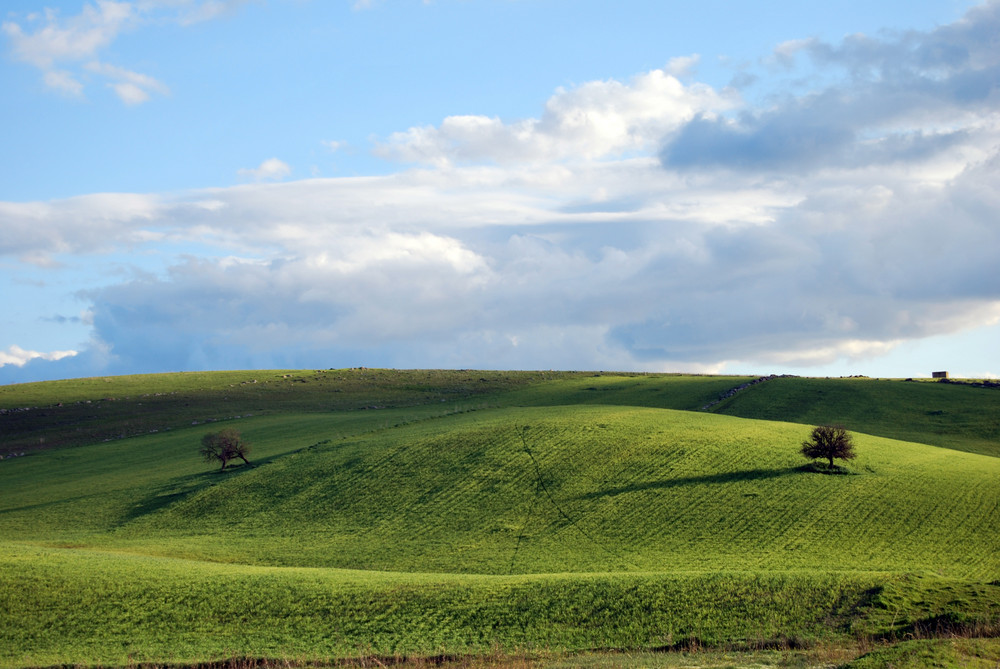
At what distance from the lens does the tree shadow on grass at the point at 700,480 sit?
44844 millimetres

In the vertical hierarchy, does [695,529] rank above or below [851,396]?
below

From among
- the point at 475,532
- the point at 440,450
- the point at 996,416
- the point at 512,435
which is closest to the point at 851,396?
the point at 996,416

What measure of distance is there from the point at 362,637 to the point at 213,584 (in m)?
7.60

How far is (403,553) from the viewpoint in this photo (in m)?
37.6

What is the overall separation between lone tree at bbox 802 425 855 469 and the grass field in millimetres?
1061

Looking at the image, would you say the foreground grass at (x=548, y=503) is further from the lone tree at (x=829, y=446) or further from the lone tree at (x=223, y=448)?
the lone tree at (x=223, y=448)

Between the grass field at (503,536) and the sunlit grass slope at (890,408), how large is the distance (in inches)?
23.0

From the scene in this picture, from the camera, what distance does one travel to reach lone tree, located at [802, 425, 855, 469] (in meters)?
47.8

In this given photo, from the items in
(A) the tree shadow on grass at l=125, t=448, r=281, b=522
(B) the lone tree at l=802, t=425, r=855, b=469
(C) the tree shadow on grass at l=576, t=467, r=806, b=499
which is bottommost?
(A) the tree shadow on grass at l=125, t=448, r=281, b=522

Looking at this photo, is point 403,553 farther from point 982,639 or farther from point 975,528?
point 975,528

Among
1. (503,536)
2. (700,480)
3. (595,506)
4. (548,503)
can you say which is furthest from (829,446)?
(503,536)

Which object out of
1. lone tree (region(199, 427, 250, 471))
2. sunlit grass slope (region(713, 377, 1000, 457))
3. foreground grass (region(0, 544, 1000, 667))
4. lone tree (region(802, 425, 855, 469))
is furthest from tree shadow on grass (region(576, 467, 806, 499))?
lone tree (region(199, 427, 250, 471))

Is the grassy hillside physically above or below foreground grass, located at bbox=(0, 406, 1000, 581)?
above

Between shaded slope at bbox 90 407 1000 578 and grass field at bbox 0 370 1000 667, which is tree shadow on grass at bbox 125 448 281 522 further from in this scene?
shaded slope at bbox 90 407 1000 578
